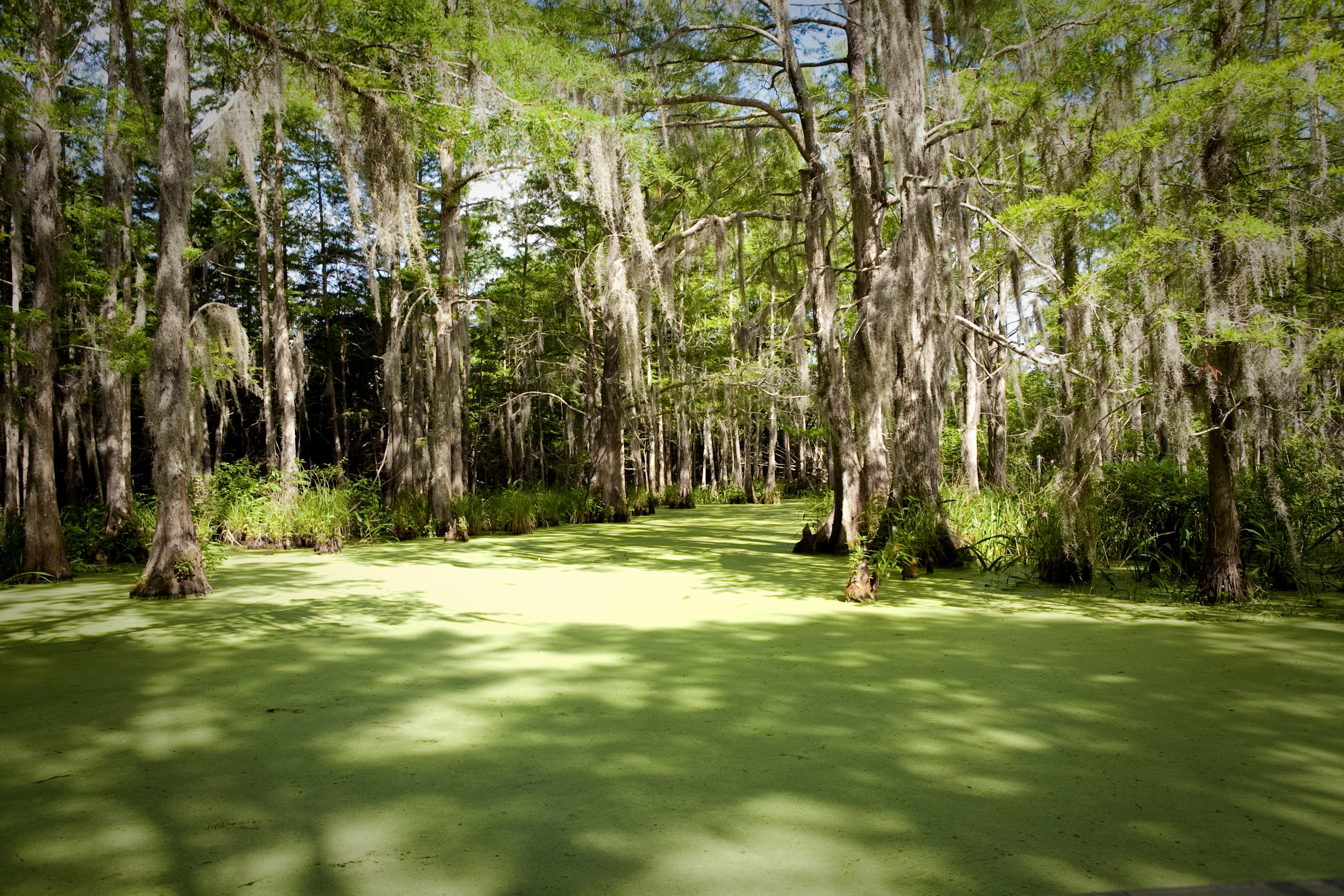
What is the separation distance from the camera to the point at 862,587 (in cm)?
426

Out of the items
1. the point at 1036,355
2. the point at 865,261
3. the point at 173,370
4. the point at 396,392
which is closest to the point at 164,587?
the point at 173,370

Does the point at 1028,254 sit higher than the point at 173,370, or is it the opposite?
the point at 1028,254

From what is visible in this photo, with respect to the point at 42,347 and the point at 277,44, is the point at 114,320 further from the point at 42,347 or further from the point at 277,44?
the point at 277,44

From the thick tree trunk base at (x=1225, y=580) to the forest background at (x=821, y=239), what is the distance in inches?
1.0

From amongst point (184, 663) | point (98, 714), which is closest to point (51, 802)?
point (98, 714)

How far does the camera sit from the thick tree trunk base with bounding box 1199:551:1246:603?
3791 millimetres

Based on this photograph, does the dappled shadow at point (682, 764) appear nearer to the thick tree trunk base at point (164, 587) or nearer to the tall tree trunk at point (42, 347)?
the thick tree trunk base at point (164, 587)

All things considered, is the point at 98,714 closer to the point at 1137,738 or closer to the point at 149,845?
the point at 149,845

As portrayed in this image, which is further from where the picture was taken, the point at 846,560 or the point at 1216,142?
the point at 846,560

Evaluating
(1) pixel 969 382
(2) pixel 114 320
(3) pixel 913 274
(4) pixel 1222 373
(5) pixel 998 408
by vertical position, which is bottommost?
(4) pixel 1222 373

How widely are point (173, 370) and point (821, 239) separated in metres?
5.32

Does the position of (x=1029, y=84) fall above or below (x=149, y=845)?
above

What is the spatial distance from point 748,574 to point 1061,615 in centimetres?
225

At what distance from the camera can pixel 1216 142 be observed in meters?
3.46
